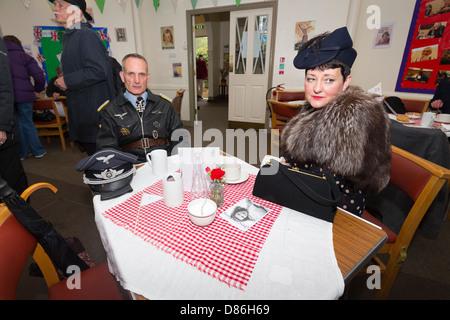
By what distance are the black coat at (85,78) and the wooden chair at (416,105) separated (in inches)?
159

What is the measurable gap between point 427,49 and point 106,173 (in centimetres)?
493

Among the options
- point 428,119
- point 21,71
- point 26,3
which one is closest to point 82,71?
point 21,71

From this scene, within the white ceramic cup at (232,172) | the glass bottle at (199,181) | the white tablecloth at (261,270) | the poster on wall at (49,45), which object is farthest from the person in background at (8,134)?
the poster on wall at (49,45)

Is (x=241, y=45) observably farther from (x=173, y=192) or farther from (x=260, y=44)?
(x=173, y=192)

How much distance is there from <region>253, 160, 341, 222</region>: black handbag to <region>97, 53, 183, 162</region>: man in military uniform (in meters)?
1.13

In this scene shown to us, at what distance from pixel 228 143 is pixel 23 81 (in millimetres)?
3319

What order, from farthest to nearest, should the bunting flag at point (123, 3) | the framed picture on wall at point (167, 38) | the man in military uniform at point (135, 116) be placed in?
the framed picture on wall at point (167, 38) < the bunting flag at point (123, 3) < the man in military uniform at point (135, 116)

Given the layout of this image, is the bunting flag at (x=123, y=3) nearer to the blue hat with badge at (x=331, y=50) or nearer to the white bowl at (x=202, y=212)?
the blue hat with badge at (x=331, y=50)

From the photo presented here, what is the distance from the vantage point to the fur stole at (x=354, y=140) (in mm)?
1033

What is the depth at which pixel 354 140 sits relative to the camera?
103 cm

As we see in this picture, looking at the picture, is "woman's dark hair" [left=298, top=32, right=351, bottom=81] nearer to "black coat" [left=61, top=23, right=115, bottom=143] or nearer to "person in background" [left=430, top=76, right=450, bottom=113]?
"black coat" [left=61, top=23, right=115, bottom=143]

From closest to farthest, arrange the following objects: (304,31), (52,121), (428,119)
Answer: (428,119) → (52,121) → (304,31)

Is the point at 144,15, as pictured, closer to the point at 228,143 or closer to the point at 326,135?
the point at 228,143

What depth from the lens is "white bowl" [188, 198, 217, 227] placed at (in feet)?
2.76
